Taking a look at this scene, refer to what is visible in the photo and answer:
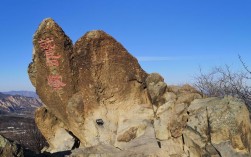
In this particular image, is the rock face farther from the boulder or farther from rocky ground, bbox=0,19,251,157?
the boulder

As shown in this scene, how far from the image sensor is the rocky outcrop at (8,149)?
8991mm

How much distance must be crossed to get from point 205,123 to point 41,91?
691 cm

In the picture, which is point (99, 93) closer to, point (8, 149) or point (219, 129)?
point (219, 129)

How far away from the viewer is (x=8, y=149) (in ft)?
29.8

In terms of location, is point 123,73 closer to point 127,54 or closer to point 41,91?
point 127,54

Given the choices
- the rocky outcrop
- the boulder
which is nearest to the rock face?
the boulder

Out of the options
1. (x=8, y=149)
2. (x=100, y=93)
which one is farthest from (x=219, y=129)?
(x=8, y=149)

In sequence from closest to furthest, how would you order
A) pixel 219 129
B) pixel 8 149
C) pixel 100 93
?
pixel 8 149 → pixel 219 129 → pixel 100 93

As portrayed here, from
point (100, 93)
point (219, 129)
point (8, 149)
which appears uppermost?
point (100, 93)

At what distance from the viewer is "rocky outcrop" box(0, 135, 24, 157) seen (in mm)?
8991

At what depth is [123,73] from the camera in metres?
14.5

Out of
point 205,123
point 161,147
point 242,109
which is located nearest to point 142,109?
point 161,147

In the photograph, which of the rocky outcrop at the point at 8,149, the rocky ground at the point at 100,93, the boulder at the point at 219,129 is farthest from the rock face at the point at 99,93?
the rocky outcrop at the point at 8,149

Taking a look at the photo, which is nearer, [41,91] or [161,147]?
[161,147]
